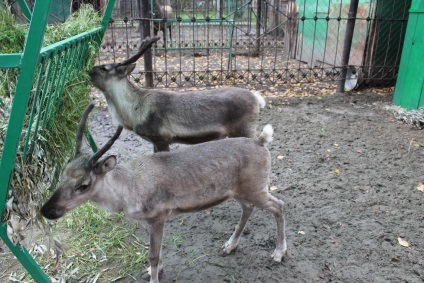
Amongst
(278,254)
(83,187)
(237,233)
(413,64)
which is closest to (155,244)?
(83,187)

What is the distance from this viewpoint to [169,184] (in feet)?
9.48

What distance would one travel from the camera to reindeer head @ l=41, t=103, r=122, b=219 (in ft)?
7.97

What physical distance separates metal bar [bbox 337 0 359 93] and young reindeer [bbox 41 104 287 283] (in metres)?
5.28

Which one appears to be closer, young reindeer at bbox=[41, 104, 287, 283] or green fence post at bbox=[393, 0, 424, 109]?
young reindeer at bbox=[41, 104, 287, 283]

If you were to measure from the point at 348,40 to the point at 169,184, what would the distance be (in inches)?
238

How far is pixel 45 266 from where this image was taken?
3.12m

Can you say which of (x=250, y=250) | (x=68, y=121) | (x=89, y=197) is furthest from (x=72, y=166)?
(x=250, y=250)

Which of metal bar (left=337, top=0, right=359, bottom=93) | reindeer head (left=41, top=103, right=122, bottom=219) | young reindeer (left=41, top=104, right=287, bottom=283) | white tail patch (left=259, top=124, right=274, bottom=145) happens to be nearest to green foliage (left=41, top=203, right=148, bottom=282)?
young reindeer (left=41, top=104, right=287, bottom=283)

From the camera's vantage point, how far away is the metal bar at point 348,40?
24.1ft

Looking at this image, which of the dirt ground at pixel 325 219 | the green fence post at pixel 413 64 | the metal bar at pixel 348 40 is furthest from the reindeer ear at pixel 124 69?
the metal bar at pixel 348 40

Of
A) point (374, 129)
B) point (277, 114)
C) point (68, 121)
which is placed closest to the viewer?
point (68, 121)

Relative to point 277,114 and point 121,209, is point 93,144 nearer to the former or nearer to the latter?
point 121,209

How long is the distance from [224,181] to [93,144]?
6.09 ft

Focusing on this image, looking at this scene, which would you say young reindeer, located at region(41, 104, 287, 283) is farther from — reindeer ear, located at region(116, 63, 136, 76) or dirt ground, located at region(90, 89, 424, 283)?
Result: reindeer ear, located at region(116, 63, 136, 76)
